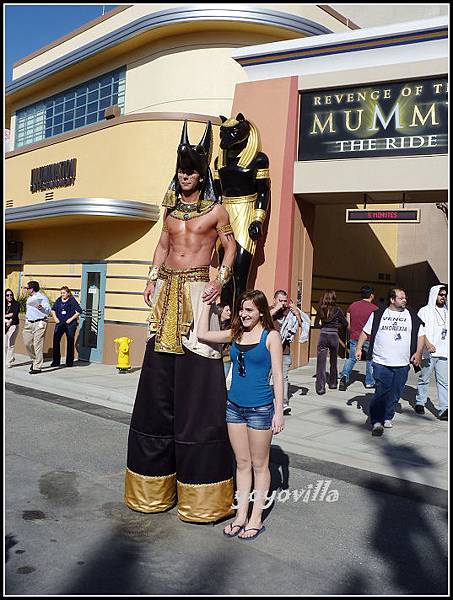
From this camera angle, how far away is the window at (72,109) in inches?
630

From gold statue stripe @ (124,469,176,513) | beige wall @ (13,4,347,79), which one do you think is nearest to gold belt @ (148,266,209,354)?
gold statue stripe @ (124,469,176,513)

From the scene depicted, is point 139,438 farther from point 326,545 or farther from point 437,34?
point 437,34

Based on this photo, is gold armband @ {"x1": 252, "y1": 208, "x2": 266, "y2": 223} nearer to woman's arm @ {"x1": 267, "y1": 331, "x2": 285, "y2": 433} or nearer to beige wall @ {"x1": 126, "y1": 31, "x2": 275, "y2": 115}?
beige wall @ {"x1": 126, "y1": 31, "x2": 275, "y2": 115}

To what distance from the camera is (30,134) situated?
19.8 metres

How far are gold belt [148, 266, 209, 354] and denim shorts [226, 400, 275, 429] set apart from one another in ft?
2.20

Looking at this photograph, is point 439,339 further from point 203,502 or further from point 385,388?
point 203,502

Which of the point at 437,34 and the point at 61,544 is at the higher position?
the point at 437,34

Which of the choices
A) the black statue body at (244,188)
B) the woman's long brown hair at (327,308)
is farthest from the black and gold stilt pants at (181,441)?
the black statue body at (244,188)

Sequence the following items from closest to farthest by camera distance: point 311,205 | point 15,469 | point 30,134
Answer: point 15,469 → point 311,205 → point 30,134

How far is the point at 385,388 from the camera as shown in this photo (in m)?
7.10

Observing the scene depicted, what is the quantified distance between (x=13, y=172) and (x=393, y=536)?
1642cm

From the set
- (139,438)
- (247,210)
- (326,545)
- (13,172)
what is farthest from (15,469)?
(13,172)

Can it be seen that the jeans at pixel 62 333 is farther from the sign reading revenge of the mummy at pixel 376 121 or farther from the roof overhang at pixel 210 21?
the roof overhang at pixel 210 21

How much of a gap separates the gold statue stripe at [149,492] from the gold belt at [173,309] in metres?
1.00
